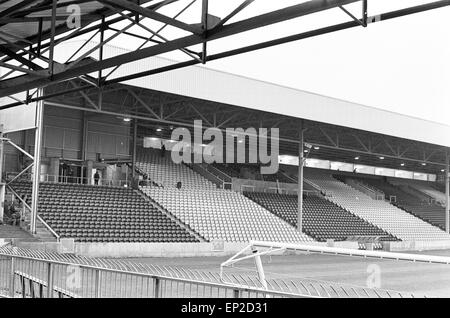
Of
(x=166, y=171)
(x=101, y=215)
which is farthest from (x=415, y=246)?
(x=101, y=215)

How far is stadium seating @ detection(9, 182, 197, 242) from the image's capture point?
25489mm

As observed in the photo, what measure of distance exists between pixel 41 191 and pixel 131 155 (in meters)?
10.2

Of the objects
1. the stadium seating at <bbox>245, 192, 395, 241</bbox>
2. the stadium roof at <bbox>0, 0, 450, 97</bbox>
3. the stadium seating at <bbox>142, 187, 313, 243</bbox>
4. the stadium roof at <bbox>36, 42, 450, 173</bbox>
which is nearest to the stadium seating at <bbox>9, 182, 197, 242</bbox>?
the stadium seating at <bbox>142, 187, 313, 243</bbox>

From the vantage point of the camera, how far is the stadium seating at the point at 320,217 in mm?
37312

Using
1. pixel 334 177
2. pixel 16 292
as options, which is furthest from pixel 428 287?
pixel 334 177

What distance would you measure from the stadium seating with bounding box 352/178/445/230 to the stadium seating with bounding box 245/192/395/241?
1252 centimetres

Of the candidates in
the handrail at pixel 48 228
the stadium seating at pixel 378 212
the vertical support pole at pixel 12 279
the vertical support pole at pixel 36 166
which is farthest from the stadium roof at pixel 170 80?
the handrail at pixel 48 228

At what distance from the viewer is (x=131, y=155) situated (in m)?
37.1

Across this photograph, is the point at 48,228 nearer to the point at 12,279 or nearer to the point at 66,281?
the point at 12,279

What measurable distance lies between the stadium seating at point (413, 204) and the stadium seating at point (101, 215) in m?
31.8

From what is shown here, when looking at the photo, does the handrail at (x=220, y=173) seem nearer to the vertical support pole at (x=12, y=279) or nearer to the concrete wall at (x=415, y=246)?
the concrete wall at (x=415, y=246)

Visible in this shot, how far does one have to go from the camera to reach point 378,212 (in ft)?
157

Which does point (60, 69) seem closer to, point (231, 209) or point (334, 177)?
point (231, 209)

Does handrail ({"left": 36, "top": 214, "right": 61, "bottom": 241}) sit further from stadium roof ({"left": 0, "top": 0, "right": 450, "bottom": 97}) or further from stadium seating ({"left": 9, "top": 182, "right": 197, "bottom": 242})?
stadium roof ({"left": 0, "top": 0, "right": 450, "bottom": 97})
